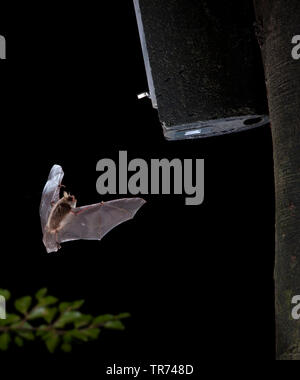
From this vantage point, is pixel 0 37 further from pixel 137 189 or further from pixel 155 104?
pixel 155 104

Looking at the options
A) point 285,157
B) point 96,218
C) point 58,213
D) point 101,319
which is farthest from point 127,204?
point 101,319

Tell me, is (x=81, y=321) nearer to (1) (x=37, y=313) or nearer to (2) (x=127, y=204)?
(1) (x=37, y=313)

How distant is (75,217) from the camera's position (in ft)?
8.18

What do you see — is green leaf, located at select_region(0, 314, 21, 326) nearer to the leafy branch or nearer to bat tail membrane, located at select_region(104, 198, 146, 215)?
the leafy branch

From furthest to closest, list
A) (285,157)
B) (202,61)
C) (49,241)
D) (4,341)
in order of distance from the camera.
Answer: (49,241)
(202,61)
(285,157)
(4,341)

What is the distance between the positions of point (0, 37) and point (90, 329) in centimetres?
253

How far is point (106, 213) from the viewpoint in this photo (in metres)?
2.51

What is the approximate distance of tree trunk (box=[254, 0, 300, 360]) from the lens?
135cm

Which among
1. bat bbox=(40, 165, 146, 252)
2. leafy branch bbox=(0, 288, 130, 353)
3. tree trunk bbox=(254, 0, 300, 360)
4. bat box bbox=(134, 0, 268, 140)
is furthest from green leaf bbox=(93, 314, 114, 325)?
bat bbox=(40, 165, 146, 252)

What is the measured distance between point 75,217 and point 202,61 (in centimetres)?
92

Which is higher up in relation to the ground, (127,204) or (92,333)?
(127,204)

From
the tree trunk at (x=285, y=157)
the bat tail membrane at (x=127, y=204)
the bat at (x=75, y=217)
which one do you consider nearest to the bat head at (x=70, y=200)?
the bat at (x=75, y=217)

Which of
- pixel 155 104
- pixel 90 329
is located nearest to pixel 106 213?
pixel 155 104

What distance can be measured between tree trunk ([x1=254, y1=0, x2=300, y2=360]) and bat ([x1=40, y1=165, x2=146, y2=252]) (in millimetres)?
1100
